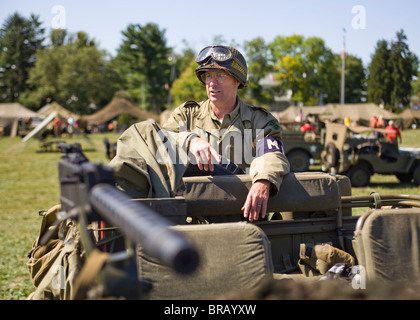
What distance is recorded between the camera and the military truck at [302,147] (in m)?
15.1

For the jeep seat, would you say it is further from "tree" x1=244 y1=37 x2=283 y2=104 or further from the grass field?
"tree" x1=244 y1=37 x2=283 y2=104

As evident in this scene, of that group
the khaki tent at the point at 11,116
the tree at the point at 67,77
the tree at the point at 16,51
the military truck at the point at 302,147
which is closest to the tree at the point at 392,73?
the military truck at the point at 302,147

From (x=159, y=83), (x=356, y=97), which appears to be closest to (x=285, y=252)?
(x=356, y=97)

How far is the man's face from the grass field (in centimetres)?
95

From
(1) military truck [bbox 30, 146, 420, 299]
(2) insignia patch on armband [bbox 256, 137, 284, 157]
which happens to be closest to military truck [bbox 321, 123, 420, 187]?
(1) military truck [bbox 30, 146, 420, 299]

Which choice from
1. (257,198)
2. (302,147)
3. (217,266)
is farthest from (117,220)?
(302,147)

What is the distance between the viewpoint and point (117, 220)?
1.05 metres

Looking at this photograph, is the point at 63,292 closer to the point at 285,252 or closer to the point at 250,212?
the point at 250,212

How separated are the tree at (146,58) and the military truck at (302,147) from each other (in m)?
59.3

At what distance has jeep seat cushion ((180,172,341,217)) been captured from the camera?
2.76m

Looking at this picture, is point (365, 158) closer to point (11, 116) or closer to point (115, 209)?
point (115, 209)

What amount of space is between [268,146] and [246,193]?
44 centimetres

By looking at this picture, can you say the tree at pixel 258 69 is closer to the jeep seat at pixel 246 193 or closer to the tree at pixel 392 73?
the tree at pixel 392 73
